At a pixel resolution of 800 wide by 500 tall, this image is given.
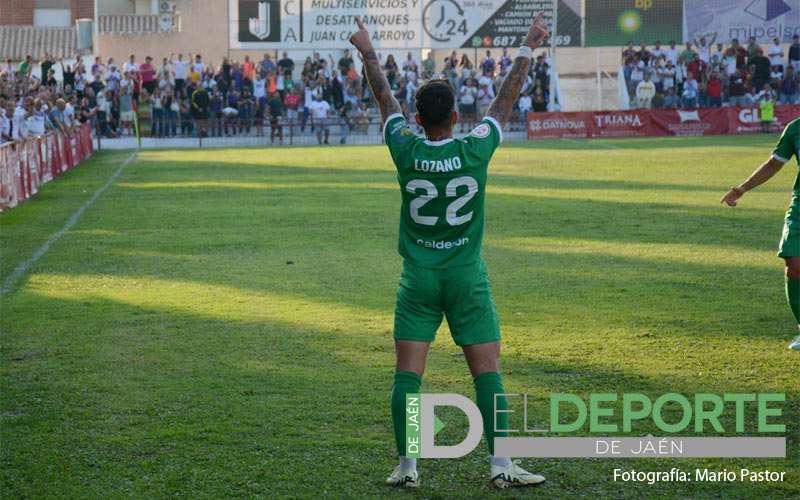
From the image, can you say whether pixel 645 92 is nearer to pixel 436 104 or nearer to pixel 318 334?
pixel 318 334

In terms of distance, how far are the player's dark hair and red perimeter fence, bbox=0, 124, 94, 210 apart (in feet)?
61.1

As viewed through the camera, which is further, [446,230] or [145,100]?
[145,100]

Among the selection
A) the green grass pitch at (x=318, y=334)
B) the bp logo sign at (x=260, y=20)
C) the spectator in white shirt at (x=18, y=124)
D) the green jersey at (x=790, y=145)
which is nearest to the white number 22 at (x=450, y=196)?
the green grass pitch at (x=318, y=334)

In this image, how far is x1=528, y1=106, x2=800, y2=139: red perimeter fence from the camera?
46966mm

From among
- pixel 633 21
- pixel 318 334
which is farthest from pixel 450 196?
pixel 633 21

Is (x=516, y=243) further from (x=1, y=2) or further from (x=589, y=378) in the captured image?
(x=1, y=2)

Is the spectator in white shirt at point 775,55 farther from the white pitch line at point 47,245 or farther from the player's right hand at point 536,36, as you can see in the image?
the player's right hand at point 536,36

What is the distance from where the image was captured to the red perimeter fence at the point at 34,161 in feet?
80.4

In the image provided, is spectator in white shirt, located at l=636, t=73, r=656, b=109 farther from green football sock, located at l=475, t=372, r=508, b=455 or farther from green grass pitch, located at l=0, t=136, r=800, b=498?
green football sock, located at l=475, t=372, r=508, b=455

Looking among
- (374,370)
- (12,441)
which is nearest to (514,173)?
(374,370)

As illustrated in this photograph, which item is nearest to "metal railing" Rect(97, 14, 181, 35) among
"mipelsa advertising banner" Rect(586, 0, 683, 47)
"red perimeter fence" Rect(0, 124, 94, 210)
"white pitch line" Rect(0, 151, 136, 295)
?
"red perimeter fence" Rect(0, 124, 94, 210)

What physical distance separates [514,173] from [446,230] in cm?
2417

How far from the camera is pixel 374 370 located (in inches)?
389

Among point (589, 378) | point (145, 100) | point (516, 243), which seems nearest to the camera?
point (589, 378)
